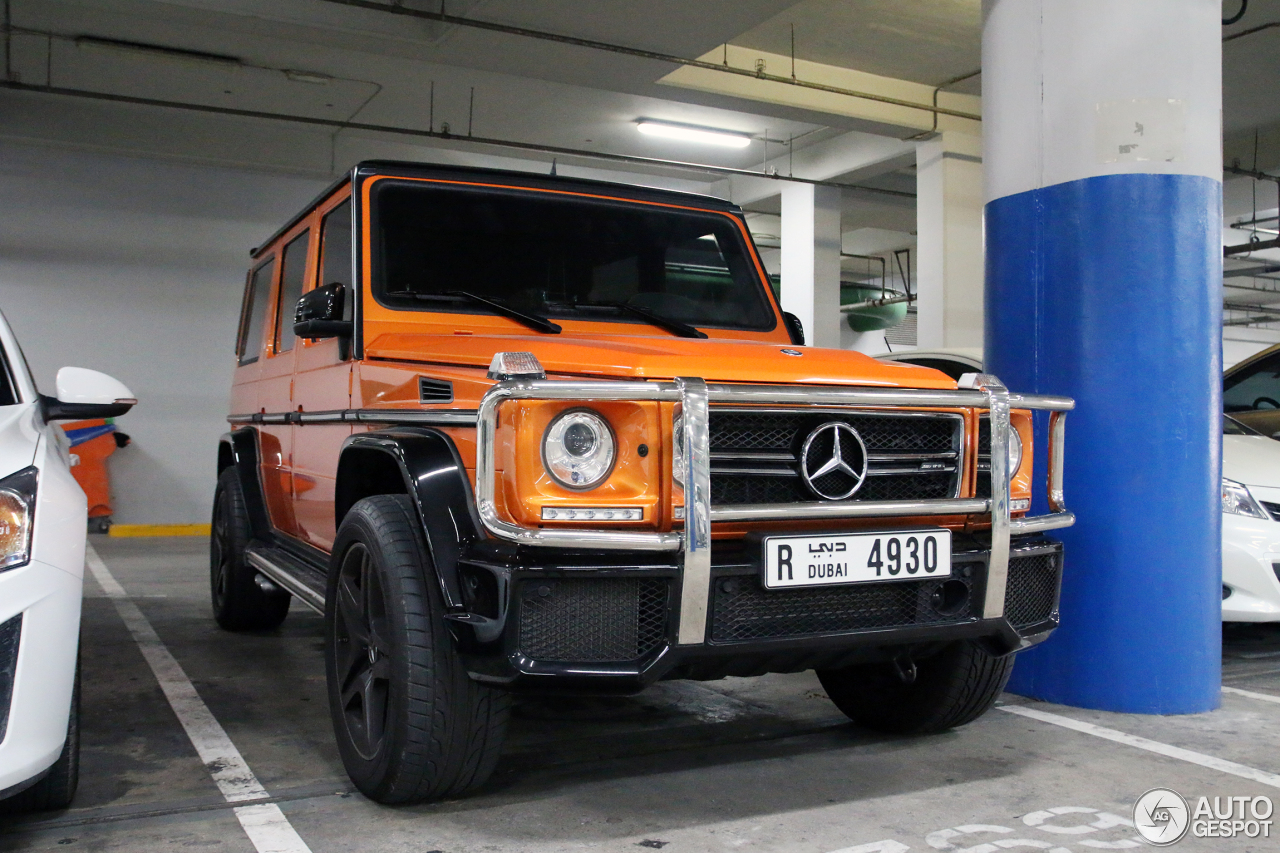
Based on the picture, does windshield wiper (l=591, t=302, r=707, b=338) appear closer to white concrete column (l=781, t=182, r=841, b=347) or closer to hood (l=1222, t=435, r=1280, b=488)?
hood (l=1222, t=435, r=1280, b=488)

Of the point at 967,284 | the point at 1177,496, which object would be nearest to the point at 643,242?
the point at 1177,496

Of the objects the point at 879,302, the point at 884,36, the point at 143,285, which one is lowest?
the point at 143,285

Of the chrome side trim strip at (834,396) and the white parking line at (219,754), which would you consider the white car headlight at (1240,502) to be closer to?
the chrome side trim strip at (834,396)

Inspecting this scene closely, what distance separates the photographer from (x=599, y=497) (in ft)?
7.71

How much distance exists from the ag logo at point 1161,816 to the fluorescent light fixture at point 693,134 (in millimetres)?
10932

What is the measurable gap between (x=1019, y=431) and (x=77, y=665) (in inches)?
97.3

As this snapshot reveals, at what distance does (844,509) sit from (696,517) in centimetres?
39

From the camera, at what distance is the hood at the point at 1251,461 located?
15.5 feet

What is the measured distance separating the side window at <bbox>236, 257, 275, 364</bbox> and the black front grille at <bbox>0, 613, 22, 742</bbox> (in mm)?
2975

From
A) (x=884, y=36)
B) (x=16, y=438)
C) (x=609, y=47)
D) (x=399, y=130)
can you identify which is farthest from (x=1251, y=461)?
(x=399, y=130)

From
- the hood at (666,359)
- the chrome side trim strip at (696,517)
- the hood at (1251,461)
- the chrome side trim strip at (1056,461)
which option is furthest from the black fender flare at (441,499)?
the hood at (1251,461)

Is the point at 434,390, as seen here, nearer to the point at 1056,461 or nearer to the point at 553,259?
the point at 553,259

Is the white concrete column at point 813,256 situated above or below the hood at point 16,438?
above

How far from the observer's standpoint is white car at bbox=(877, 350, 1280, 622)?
14.6 feet
